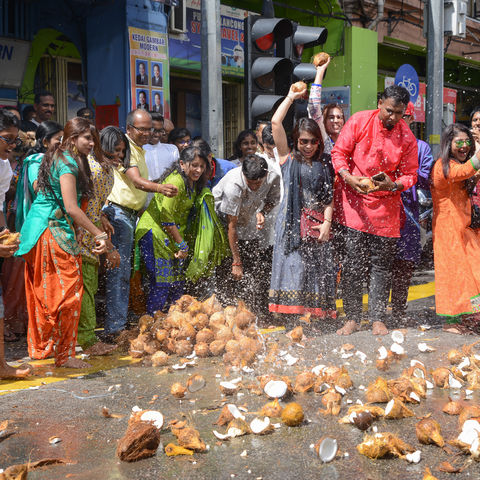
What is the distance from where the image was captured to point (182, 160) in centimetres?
608

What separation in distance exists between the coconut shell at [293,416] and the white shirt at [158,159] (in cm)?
367

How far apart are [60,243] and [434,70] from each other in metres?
9.74

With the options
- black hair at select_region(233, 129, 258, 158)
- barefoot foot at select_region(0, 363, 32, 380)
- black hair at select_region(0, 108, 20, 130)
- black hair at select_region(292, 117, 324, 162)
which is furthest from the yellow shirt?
black hair at select_region(233, 129, 258, 158)

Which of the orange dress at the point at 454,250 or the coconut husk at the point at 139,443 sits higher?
the orange dress at the point at 454,250

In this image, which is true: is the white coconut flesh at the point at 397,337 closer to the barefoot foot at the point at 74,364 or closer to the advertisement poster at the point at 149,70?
the barefoot foot at the point at 74,364

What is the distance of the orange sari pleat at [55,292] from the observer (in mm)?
4949

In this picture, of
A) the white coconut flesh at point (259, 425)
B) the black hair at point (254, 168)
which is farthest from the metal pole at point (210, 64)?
the white coconut flesh at point (259, 425)

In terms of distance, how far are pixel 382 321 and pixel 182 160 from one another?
2302 mm

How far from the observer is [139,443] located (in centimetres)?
333

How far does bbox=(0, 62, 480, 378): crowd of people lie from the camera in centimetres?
576

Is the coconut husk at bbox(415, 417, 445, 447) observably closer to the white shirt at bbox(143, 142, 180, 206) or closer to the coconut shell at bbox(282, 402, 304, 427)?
the coconut shell at bbox(282, 402, 304, 427)

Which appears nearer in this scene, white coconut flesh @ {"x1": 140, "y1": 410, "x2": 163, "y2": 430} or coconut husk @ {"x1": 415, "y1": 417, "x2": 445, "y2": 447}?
coconut husk @ {"x1": 415, "y1": 417, "x2": 445, "y2": 447}

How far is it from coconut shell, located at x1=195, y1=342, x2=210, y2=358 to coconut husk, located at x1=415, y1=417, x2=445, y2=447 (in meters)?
2.14

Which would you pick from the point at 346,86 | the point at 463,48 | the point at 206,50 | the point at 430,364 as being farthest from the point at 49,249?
the point at 463,48
